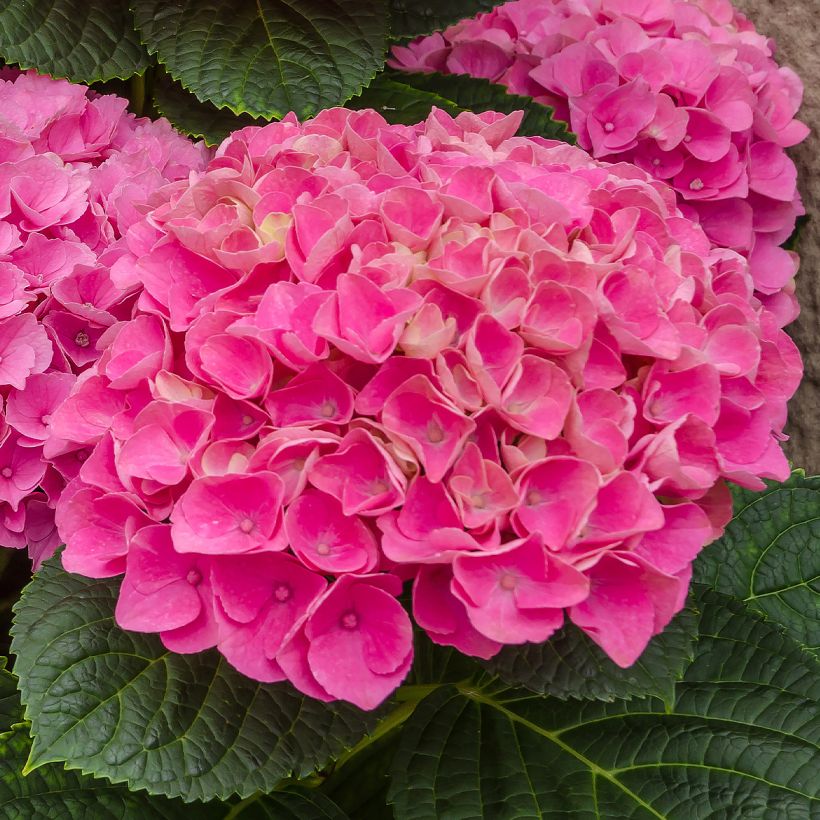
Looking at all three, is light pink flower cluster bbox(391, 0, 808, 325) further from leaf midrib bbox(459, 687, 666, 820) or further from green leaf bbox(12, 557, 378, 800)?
green leaf bbox(12, 557, 378, 800)

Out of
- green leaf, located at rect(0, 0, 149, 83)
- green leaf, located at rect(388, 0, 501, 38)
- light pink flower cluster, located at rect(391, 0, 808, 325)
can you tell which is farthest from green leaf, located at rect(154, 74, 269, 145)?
light pink flower cluster, located at rect(391, 0, 808, 325)

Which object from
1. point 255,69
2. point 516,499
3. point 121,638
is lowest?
point 121,638

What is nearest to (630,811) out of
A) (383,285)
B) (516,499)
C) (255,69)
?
(516,499)

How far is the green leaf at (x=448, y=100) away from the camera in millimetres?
1158

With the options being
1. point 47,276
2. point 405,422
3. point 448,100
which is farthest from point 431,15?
point 405,422

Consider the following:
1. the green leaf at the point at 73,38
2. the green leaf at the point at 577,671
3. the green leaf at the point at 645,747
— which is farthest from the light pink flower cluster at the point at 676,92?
the green leaf at the point at 577,671

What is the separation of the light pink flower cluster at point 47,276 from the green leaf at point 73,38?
0.12 ft

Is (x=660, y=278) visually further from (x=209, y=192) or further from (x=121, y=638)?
(x=121, y=638)

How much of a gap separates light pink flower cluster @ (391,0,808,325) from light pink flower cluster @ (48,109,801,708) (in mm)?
465

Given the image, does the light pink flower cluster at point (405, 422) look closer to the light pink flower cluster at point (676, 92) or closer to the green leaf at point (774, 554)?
the green leaf at point (774, 554)

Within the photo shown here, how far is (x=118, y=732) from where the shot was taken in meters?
0.67

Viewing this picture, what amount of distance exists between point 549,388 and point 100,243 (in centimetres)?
52

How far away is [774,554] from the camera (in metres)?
1.05

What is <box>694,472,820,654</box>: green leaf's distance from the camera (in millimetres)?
1028
